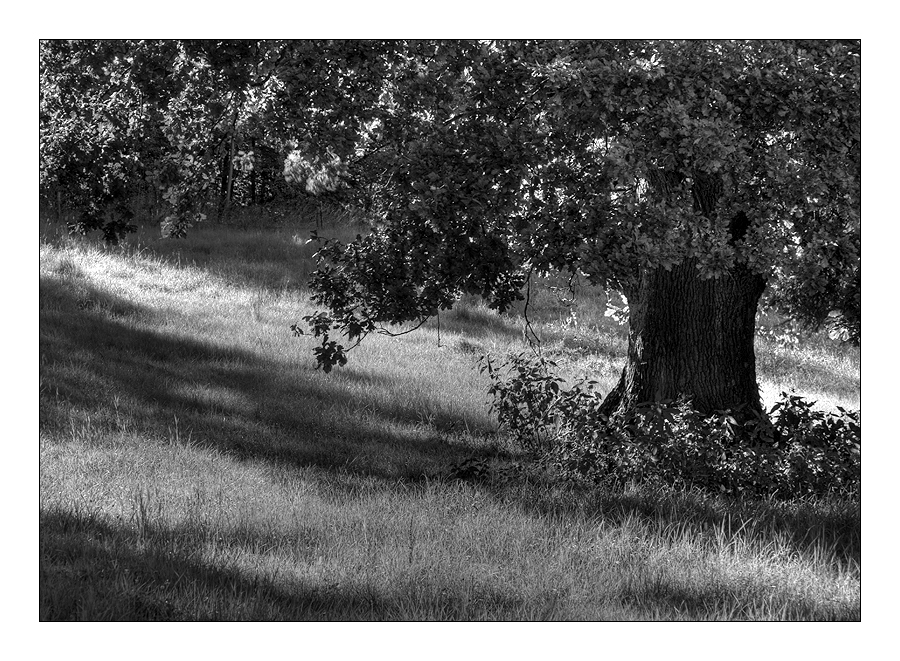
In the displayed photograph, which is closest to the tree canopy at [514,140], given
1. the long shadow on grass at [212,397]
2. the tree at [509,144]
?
the tree at [509,144]

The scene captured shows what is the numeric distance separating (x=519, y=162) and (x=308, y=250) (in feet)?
15.8

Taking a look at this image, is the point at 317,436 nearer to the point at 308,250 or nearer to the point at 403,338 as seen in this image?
the point at 403,338

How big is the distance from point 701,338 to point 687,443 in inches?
33.1

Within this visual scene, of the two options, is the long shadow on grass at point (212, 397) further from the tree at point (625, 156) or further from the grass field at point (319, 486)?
the tree at point (625, 156)

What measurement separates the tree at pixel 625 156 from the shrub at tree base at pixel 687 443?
3.94 ft

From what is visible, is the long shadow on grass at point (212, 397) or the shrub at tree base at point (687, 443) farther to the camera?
the long shadow on grass at point (212, 397)

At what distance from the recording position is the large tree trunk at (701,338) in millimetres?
5742

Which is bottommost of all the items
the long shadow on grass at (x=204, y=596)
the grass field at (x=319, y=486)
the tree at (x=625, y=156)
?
the long shadow on grass at (x=204, y=596)

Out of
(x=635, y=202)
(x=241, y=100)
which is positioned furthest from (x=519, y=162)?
(x=241, y=100)

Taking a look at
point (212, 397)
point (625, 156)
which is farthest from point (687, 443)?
point (212, 397)

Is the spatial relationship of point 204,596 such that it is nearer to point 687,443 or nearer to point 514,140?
point 514,140

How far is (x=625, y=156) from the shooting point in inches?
150

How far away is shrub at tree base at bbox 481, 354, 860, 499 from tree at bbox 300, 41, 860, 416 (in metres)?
1.20

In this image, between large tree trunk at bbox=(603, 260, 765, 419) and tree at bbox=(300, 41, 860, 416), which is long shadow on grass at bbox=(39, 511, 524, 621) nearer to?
tree at bbox=(300, 41, 860, 416)
